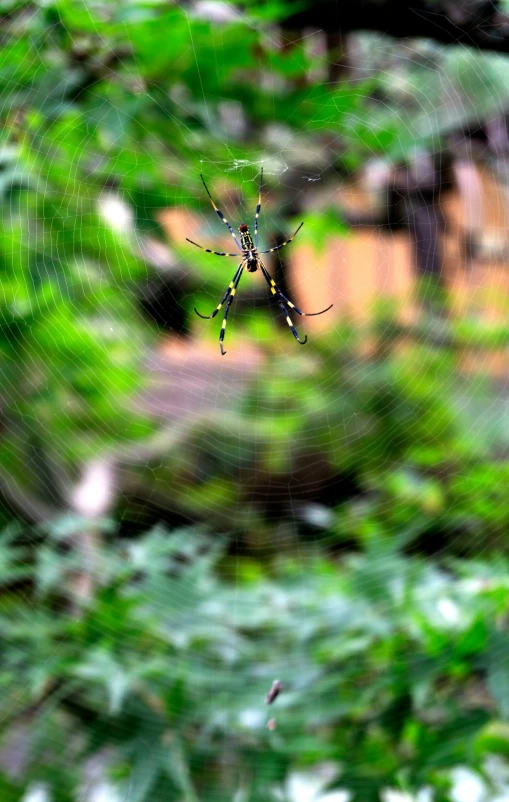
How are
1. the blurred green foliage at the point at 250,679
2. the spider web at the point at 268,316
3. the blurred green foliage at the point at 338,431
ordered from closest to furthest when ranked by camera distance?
1. the blurred green foliage at the point at 250,679
2. the spider web at the point at 268,316
3. the blurred green foliage at the point at 338,431

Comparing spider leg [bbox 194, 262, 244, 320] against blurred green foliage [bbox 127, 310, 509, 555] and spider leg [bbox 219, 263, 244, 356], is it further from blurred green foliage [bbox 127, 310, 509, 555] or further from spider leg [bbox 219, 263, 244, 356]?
blurred green foliage [bbox 127, 310, 509, 555]

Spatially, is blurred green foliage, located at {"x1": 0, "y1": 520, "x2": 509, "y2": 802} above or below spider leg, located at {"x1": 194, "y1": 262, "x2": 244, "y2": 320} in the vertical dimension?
below

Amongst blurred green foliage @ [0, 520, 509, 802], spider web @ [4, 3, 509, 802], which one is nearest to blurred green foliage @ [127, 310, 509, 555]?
spider web @ [4, 3, 509, 802]

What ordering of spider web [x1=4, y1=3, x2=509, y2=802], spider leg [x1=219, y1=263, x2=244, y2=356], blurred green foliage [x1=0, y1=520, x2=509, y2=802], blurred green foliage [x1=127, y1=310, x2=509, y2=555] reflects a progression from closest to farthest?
blurred green foliage [x1=0, y1=520, x2=509, y2=802] → spider web [x1=4, y1=3, x2=509, y2=802] → spider leg [x1=219, y1=263, x2=244, y2=356] → blurred green foliage [x1=127, y1=310, x2=509, y2=555]

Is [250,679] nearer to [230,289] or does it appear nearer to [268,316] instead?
[230,289]

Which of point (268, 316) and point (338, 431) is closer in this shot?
point (268, 316)

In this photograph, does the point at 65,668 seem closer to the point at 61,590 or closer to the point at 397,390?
the point at 61,590

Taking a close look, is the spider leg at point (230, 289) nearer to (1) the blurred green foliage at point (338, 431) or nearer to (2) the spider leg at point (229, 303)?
(2) the spider leg at point (229, 303)

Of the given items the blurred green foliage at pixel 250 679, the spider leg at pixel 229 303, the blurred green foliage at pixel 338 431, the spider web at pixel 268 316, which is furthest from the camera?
the blurred green foliage at pixel 338 431

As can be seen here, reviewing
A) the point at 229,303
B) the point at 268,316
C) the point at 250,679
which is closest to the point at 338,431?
the point at 268,316

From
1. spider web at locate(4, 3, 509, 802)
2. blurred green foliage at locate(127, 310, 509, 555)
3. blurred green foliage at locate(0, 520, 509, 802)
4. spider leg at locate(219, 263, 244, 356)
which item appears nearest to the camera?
blurred green foliage at locate(0, 520, 509, 802)

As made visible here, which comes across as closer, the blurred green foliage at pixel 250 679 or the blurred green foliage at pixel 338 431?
the blurred green foliage at pixel 250 679

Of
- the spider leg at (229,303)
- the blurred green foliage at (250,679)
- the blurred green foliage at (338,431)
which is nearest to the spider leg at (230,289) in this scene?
the spider leg at (229,303)
